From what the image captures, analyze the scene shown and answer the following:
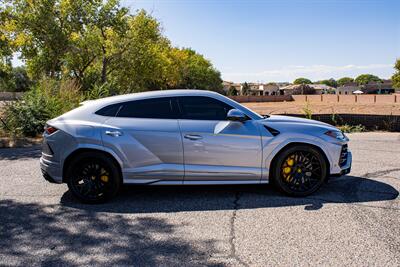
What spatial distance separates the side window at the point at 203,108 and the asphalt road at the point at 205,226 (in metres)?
1.21

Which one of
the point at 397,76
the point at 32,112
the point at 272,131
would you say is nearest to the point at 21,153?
the point at 32,112

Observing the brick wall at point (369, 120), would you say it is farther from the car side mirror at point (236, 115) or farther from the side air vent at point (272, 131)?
the car side mirror at point (236, 115)

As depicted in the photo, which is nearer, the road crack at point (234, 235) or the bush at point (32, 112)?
the road crack at point (234, 235)

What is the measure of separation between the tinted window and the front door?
0.92m

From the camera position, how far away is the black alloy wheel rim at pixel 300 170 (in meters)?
5.20

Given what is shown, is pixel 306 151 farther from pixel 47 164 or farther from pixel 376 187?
pixel 47 164

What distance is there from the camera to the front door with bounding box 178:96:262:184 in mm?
5023

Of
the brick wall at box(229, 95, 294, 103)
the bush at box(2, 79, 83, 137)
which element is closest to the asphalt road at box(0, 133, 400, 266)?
the bush at box(2, 79, 83, 137)

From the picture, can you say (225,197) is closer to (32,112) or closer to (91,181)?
(91,181)

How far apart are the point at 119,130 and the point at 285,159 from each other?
2392mm

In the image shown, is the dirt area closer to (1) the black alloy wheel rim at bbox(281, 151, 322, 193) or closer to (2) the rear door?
(1) the black alloy wheel rim at bbox(281, 151, 322, 193)

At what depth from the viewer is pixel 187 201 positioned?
17.0 feet

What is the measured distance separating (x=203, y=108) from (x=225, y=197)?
1.36 m

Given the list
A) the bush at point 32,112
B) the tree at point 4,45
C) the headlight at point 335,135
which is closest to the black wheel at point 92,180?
the headlight at point 335,135
